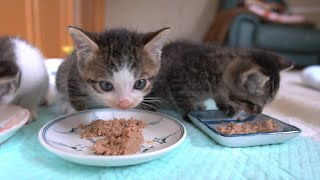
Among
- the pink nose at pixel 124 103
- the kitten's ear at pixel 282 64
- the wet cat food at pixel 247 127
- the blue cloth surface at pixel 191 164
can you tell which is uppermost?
the kitten's ear at pixel 282 64

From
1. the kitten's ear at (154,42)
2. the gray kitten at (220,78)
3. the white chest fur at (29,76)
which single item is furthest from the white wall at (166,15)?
the kitten's ear at (154,42)

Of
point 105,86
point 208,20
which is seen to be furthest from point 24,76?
point 208,20

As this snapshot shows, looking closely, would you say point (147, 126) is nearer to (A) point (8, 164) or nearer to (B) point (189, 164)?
(B) point (189, 164)

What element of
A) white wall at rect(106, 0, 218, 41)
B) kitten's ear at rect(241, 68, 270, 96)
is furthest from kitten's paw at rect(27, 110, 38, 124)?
white wall at rect(106, 0, 218, 41)

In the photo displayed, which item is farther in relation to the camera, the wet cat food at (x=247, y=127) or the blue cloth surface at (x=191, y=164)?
the wet cat food at (x=247, y=127)

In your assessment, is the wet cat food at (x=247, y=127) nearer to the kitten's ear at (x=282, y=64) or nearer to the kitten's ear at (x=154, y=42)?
the kitten's ear at (x=282, y=64)

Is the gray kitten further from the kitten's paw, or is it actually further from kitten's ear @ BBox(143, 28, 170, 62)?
the kitten's paw
